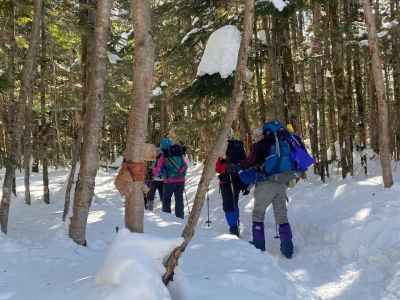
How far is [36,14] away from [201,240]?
4787mm

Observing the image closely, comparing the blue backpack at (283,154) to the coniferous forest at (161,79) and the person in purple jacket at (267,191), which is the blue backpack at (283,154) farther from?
the coniferous forest at (161,79)

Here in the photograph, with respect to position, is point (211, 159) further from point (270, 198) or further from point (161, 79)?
point (161, 79)

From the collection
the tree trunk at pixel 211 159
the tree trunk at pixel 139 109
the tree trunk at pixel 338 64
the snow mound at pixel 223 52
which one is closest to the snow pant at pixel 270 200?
the tree trunk at pixel 211 159

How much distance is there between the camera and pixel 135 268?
3.66 meters

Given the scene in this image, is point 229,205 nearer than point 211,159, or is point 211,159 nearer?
point 211,159

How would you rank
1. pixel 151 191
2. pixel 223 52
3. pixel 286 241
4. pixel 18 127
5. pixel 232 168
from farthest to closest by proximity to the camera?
pixel 151 191
pixel 223 52
pixel 232 168
pixel 18 127
pixel 286 241

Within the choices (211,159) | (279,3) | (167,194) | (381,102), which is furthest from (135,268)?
(381,102)

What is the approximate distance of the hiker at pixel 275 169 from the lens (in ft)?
23.3

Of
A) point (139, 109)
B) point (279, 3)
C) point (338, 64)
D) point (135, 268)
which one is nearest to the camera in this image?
point (135, 268)

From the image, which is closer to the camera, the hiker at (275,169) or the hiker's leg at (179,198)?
the hiker at (275,169)

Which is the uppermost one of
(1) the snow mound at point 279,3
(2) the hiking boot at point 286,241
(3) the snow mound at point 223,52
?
(1) the snow mound at point 279,3

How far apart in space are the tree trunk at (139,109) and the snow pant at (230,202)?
433cm

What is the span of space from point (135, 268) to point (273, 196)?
13.3 ft

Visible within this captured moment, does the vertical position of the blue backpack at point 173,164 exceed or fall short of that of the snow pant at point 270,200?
it exceeds it
